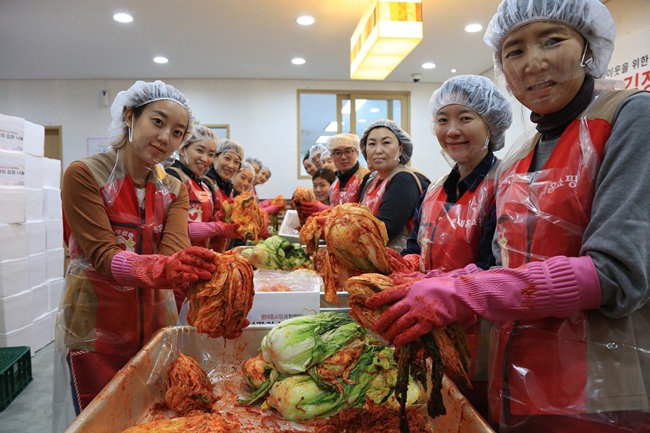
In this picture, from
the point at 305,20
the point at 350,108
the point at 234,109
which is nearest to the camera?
the point at 305,20

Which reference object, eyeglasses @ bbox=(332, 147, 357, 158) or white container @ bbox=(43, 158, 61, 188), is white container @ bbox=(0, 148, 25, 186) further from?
eyeglasses @ bbox=(332, 147, 357, 158)

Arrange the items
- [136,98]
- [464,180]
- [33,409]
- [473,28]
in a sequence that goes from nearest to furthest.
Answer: [464,180]
[136,98]
[33,409]
[473,28]

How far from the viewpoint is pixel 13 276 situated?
169 inches

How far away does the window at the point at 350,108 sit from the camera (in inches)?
396

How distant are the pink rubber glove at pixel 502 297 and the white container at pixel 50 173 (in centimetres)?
521

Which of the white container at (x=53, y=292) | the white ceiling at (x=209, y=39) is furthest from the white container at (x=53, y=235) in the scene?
the white ceiling at (x=209, y=39)

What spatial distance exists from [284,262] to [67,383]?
1836mm

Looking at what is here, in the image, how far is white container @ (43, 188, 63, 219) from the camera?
4988 mm

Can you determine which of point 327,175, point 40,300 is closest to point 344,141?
point 327,175

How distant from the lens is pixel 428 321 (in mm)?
994

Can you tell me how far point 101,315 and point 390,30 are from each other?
12.9ft

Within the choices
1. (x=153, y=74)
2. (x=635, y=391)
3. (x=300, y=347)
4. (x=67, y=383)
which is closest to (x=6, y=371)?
(x=67, y=383)

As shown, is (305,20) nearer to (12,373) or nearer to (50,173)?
(50,173)

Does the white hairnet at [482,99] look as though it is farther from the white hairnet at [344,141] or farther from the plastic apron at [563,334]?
the white hairnet at [344,141]
